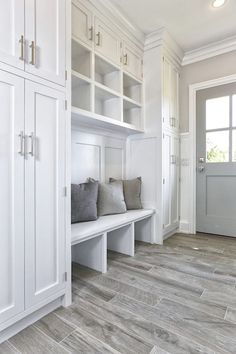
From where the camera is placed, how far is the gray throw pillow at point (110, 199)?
2.45 m

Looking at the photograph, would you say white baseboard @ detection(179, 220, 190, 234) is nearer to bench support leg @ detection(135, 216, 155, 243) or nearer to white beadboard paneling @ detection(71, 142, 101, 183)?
bench support leg @ detection(135, 216, 155, 243)

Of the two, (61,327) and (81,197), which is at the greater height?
(81,197)

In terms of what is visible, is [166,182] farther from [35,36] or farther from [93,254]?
[35,36]

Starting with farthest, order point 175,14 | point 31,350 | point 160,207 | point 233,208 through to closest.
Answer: point 233,208 → point 160,207 → point 175,14 → point 31,350

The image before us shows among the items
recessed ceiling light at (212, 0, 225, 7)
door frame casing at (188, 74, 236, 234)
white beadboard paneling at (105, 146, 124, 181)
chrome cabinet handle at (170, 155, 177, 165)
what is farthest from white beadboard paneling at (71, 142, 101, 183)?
recessed ceiling light at (212, 0, 225, 7)

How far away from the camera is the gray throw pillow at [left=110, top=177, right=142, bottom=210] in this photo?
2803 millimetres

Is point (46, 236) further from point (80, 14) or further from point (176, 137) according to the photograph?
point (176, 137)

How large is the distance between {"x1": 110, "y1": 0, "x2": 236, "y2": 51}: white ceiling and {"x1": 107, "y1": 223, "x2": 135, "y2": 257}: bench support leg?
2338 millimetres

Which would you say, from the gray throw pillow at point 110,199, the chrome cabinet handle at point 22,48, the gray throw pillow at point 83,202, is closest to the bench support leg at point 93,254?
the gray throw pillow at point 83,202

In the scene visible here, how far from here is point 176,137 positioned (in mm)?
3264

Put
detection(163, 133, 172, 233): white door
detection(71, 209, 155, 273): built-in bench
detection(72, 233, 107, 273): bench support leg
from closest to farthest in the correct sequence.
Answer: detection(71, 209, 155, 273): built-in bench → detection(72, 233, 107, 273): bench support leg → detection(163, 133, 172, 233): white door

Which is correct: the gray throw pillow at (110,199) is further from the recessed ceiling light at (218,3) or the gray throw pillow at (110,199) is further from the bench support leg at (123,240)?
the recessed ceiling light at (218,3)

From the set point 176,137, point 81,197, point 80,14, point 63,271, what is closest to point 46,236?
point 63,271

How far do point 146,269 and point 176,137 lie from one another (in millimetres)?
1974
